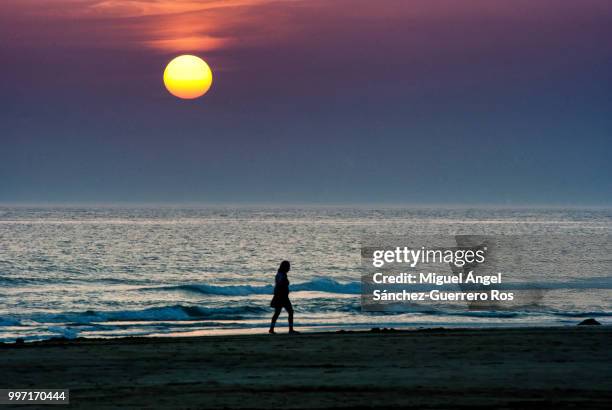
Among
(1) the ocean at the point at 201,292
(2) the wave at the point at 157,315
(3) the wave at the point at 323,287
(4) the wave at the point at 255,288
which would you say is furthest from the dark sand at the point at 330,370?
(3) the wave at the point at 323,287

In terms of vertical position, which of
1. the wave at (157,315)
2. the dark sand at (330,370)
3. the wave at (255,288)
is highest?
the wave at (255,288)

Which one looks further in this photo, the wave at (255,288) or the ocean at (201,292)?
the wave at (255,288)

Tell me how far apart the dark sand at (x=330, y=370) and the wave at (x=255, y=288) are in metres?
24.7

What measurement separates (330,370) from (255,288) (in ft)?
104

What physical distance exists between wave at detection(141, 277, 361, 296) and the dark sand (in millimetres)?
24653

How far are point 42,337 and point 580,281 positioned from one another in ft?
114

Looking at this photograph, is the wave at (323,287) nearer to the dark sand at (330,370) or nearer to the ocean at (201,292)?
the ocean at (201,292)

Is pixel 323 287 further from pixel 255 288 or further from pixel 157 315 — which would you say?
pixel 157 315

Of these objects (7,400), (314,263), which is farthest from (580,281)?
(7,400)

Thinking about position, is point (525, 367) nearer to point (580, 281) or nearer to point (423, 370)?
point (423, 370)

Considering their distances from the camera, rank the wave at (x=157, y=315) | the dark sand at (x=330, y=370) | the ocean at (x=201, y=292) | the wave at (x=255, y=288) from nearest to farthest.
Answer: the dark sand at (x=330, y=370), the ocean at (x=201, y=292), the wave at (x=157, y=315), the wave at (x=255, y=288)

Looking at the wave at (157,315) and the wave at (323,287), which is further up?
the wave at (323,287)

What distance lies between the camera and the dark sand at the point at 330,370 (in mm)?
12781

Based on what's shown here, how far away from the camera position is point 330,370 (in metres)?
15.7
